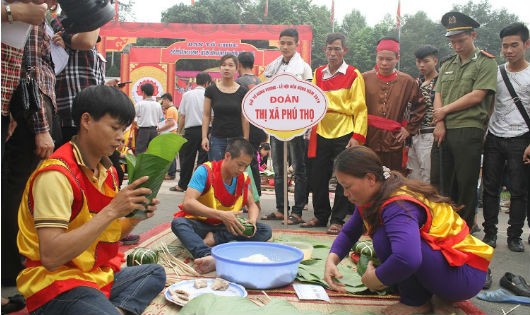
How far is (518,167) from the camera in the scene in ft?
13.0

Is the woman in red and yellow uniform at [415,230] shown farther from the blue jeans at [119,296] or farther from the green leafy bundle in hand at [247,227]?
the green leafy bundle in hand at [247,227]

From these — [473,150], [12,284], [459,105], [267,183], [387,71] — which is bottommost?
[267,183]

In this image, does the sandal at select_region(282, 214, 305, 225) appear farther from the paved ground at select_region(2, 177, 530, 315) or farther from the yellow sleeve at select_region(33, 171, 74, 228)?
the yellow sleeve at select_region(33, 171, 74, 228)

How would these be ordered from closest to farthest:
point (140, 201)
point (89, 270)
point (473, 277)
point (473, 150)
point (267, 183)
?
point (140, 201)
point (89, 270)
point (473, 277)
point (473, 150)
point (267, 183)

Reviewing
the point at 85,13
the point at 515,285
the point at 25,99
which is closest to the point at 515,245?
the point at 515,285

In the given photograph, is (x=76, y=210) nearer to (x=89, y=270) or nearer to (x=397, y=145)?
(x=89, y=270)

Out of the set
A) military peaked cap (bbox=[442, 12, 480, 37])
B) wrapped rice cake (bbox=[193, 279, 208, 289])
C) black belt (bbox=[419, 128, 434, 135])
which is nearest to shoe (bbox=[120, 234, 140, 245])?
wrapped rice cake (bbox=[193, 279, 208, 289])

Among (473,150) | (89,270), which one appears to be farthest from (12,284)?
(473,150)

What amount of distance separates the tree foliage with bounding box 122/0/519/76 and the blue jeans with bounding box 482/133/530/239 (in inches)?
1056

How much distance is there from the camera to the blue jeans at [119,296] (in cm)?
174

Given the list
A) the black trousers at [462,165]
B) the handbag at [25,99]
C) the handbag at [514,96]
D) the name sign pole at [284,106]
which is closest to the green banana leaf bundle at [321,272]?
the name sign pole at [284,106]

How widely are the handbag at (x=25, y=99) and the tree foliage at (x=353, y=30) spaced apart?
1149 inches

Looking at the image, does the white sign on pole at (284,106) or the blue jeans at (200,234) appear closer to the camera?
the blue jeans at (200,234)

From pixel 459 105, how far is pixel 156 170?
2.93 m
